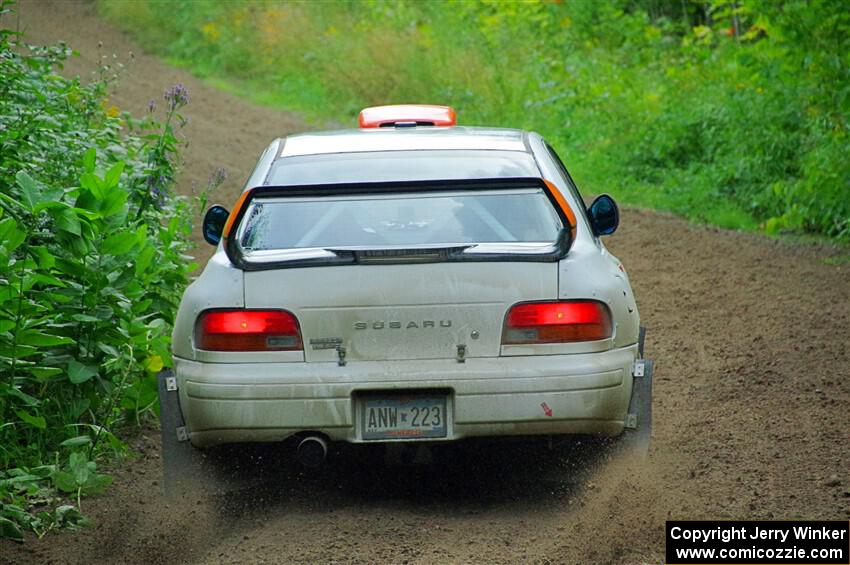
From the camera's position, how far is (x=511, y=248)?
5.26m

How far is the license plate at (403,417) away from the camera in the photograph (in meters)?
5.10

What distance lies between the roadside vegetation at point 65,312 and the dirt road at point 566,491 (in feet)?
0.75

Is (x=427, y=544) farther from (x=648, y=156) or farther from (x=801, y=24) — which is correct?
(x=648, y=156)

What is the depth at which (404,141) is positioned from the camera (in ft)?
20.3

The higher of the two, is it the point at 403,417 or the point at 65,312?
the point at 65,312

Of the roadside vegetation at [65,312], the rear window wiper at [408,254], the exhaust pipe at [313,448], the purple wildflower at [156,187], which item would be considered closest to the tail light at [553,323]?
the rear window wiper at [408,254]

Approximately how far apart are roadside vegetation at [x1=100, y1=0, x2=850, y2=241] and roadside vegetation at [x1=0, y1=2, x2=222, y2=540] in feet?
21.9

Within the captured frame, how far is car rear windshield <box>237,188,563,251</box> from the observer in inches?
216

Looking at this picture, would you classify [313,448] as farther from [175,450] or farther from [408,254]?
[408,254]

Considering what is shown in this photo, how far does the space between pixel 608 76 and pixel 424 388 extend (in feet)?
47.5

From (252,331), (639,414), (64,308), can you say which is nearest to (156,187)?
(64,308)

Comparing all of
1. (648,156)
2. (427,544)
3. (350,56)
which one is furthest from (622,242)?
(350,56)

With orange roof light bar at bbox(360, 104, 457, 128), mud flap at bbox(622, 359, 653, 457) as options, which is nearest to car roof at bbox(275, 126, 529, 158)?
mud flap at bbox(622, 359, 653, 457)

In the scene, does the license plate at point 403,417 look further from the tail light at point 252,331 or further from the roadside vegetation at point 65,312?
the roadside vegetation at point 65,312
